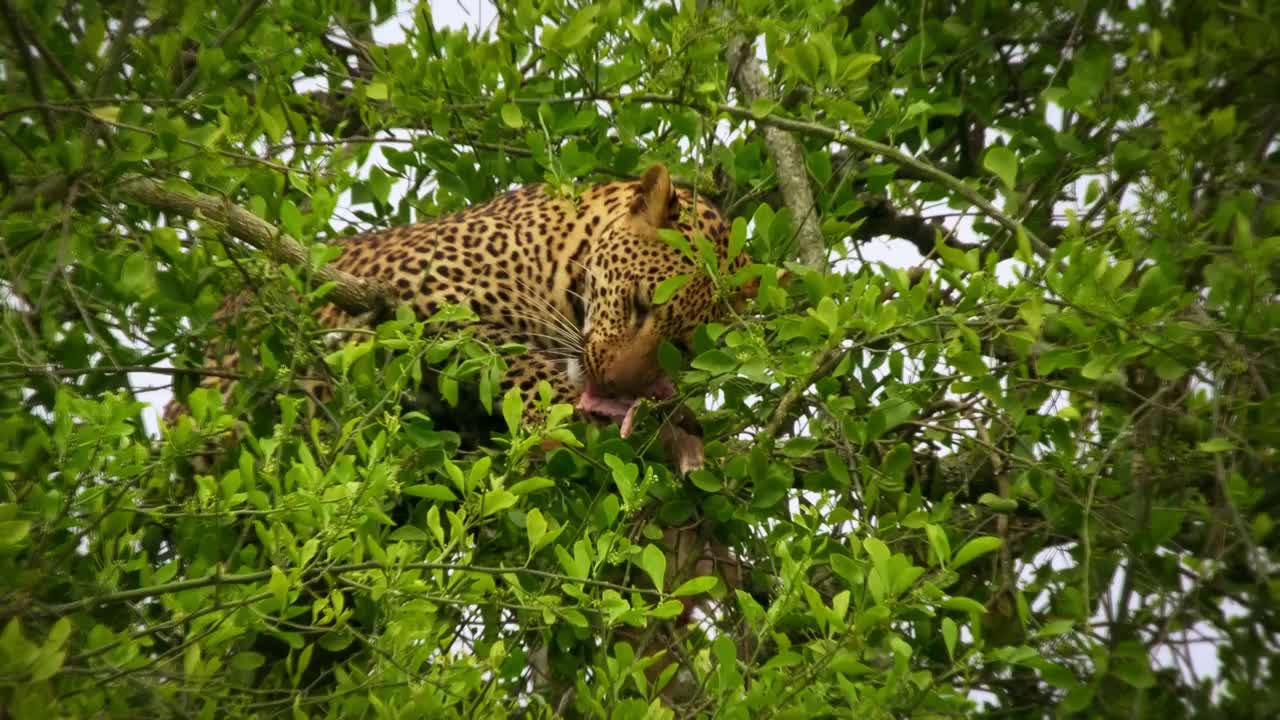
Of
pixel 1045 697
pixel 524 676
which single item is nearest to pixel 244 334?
pixel 524 676

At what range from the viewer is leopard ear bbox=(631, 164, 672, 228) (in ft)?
15.8

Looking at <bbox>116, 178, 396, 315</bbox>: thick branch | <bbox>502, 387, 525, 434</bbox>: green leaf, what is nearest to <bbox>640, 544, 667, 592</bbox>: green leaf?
<bbox>502, 387, 525, 434</bbox>: green leaf

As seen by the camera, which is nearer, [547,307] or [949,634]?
[949,634]

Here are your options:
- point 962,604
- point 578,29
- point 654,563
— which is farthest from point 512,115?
point 962,604

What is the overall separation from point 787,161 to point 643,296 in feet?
2.12

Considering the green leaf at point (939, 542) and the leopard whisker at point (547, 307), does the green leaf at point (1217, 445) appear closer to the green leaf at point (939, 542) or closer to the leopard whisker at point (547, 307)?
the green leaf at point (939, 542)

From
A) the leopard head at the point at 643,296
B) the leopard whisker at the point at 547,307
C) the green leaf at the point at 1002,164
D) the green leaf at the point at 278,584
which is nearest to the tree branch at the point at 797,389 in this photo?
the green leaf at the point at 1002,164

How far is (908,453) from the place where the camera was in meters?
3.78

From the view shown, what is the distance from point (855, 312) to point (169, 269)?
5.31 feet

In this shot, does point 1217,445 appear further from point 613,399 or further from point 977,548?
point 613,399

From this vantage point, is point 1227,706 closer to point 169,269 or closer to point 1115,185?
point 1115,185

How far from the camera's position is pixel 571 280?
5.43 metres

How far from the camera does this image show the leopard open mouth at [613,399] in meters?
4.73

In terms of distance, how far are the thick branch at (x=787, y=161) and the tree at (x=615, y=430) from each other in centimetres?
5
